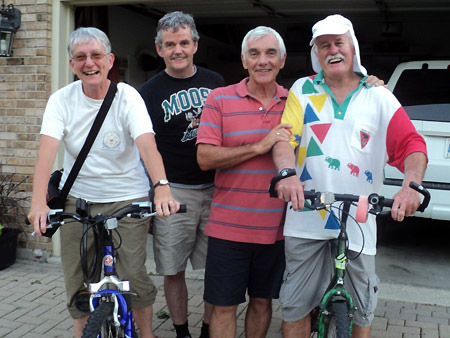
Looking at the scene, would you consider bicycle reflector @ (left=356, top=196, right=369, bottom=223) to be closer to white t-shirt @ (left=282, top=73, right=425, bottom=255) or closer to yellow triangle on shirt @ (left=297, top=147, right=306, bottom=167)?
white t-shirt @ (left=282, top=73, right=425, bottom=255)

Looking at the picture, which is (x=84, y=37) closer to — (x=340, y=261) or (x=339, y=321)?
(x=340, y=261)

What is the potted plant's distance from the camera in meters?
5.75

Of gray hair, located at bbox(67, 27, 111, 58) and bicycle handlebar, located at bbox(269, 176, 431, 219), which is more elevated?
gray hair, located at bbox(67, 27, 111, 58)

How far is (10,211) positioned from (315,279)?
3979 millimetres

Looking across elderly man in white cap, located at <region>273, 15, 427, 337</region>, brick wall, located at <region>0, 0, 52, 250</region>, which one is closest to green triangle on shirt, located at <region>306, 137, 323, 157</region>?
elderly man in white cap, located at <region>273, 15, 427, 337</region>

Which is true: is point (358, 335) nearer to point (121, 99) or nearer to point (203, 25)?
point (121, 99)

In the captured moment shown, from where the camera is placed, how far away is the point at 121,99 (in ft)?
10.5

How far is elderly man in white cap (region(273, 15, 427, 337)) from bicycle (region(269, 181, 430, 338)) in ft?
0.44

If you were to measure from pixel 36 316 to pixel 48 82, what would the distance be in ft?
7.69

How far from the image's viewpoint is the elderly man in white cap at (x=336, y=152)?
2.91 m

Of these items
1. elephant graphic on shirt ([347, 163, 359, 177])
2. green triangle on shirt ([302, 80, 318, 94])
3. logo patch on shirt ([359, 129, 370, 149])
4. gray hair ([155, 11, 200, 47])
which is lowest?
elephant graphic on shirt ([347, 163, 359, 177])

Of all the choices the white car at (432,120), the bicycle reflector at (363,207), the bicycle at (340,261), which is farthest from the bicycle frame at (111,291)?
the white car at (432,120)

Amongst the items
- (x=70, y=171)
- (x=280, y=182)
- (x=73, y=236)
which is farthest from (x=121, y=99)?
(x=280, y=182)

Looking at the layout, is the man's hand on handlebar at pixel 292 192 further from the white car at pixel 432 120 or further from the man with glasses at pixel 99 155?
the white car at pixel 432 120
